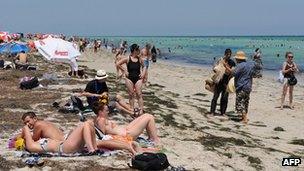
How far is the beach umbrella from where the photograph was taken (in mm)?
20422

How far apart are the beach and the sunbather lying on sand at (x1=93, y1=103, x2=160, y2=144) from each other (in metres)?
0.56

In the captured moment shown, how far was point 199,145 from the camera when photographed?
10.4 m

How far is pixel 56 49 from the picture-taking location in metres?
20.5

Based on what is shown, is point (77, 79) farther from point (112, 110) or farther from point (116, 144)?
point (116, 144)

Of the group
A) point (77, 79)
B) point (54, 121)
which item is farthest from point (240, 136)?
point (77, 79)

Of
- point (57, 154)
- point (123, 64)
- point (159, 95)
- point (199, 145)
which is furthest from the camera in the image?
point (159, 95)

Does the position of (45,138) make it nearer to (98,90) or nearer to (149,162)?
(149,162)

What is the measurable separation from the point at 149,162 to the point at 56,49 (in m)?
13.4

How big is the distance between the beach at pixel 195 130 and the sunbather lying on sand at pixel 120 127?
0.56 m

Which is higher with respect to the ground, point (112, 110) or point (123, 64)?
point (123, 64)

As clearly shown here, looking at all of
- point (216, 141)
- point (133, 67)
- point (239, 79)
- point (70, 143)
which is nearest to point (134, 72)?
point (133, 67)

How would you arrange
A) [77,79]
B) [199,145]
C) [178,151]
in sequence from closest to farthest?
[178,151] → [199,145] → [77,79]

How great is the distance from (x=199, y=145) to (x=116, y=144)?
7.58 feet

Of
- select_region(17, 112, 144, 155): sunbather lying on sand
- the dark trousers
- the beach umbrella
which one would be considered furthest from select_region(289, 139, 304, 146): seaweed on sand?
the beach umbrella
